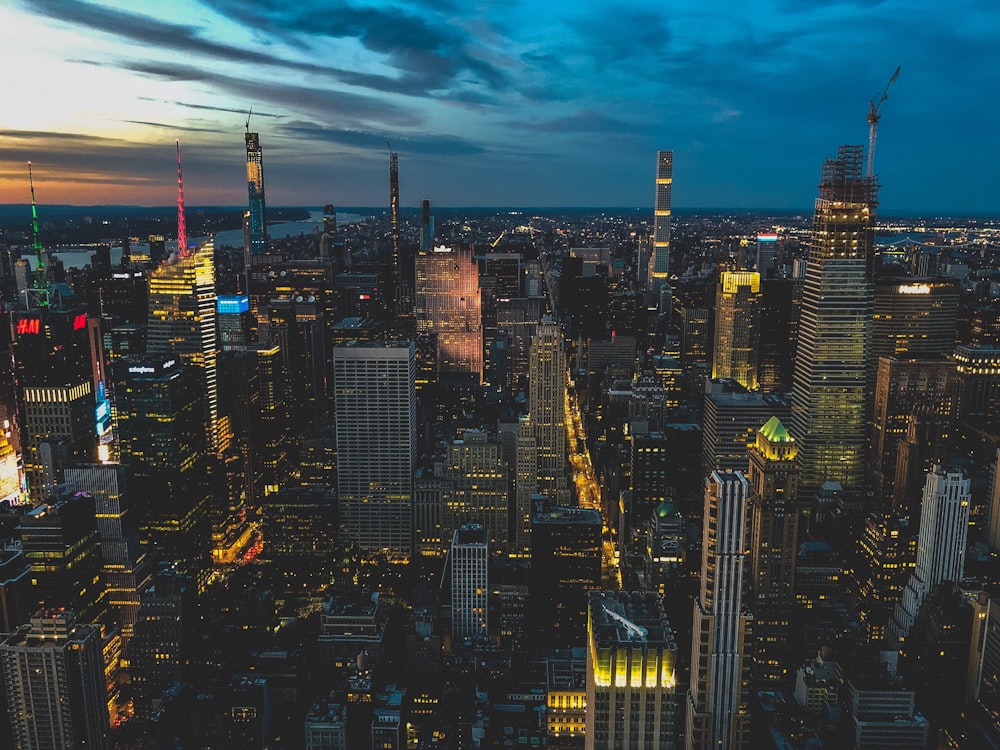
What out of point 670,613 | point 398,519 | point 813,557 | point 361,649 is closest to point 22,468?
point 398,519

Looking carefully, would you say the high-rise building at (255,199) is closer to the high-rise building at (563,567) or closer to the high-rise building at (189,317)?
the high-rise building at (189,317)

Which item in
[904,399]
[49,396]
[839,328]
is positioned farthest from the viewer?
[904,399]

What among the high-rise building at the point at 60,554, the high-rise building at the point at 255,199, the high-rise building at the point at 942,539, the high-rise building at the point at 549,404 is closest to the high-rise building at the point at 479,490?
the high-rise building at the point at 549,404

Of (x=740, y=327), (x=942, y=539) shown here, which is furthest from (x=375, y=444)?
(x=740, y=327)

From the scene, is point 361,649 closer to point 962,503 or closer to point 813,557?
point 813,557

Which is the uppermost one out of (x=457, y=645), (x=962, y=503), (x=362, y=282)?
(x=362, y=282)

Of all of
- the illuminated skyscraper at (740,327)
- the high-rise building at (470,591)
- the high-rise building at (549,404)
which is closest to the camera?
the high-rise building at (470,591)

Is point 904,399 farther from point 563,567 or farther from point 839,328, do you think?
point 563,567
